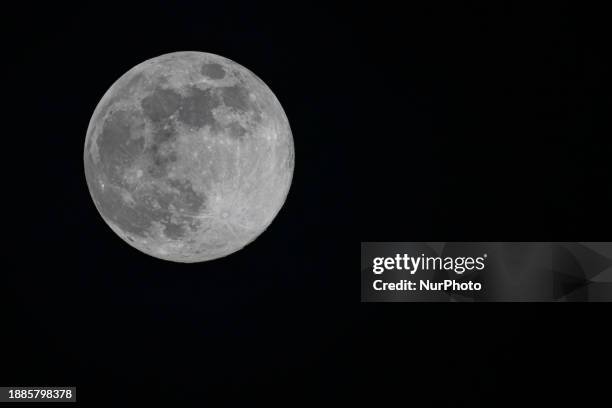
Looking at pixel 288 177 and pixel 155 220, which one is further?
pixel 288 177

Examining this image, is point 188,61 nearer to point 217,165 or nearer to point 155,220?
point 217,165

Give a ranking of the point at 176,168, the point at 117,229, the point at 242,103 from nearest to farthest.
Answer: the point at 176,168
the point at 242,103
the point at 117,229

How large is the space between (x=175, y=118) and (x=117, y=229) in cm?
127

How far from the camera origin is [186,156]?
171 inches

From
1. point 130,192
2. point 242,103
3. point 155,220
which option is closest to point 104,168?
point 130,192

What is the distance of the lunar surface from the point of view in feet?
14.3

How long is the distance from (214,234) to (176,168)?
0.66 meters

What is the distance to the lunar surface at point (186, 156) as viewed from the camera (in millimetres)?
4359

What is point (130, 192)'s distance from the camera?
14.8 feet

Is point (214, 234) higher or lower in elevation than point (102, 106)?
lower

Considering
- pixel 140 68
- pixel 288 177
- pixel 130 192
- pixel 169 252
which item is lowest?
pixel 169 252

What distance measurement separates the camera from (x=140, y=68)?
15.9 feet

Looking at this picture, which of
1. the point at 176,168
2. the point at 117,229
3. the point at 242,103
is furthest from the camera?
the point at 117,229

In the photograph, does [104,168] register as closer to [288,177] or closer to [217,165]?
[217,165]
